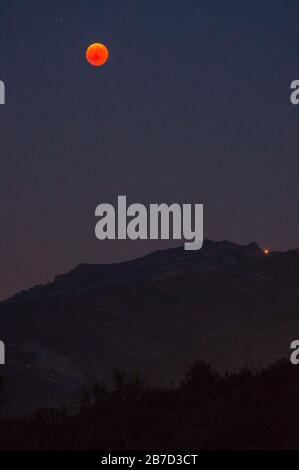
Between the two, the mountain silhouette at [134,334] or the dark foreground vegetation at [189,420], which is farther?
the mountain silhouette at [134,334]

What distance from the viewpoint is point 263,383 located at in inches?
497

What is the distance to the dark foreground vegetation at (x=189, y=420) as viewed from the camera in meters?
9.95

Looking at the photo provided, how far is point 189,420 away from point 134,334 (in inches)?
6255

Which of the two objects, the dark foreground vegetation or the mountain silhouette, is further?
the mountain silhouette

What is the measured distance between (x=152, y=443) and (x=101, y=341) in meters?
150

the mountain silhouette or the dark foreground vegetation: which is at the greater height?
the mountain silhouette

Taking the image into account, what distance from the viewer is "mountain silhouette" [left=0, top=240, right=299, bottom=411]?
131 meters

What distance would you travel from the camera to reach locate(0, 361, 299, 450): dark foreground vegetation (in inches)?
392

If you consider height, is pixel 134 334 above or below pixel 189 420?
above

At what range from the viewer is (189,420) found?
1093cm

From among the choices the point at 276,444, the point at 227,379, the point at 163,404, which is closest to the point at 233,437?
the point at 276,444

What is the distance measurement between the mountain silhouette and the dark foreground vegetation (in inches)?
3983

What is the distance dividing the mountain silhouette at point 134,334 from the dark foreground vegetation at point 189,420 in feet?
332
